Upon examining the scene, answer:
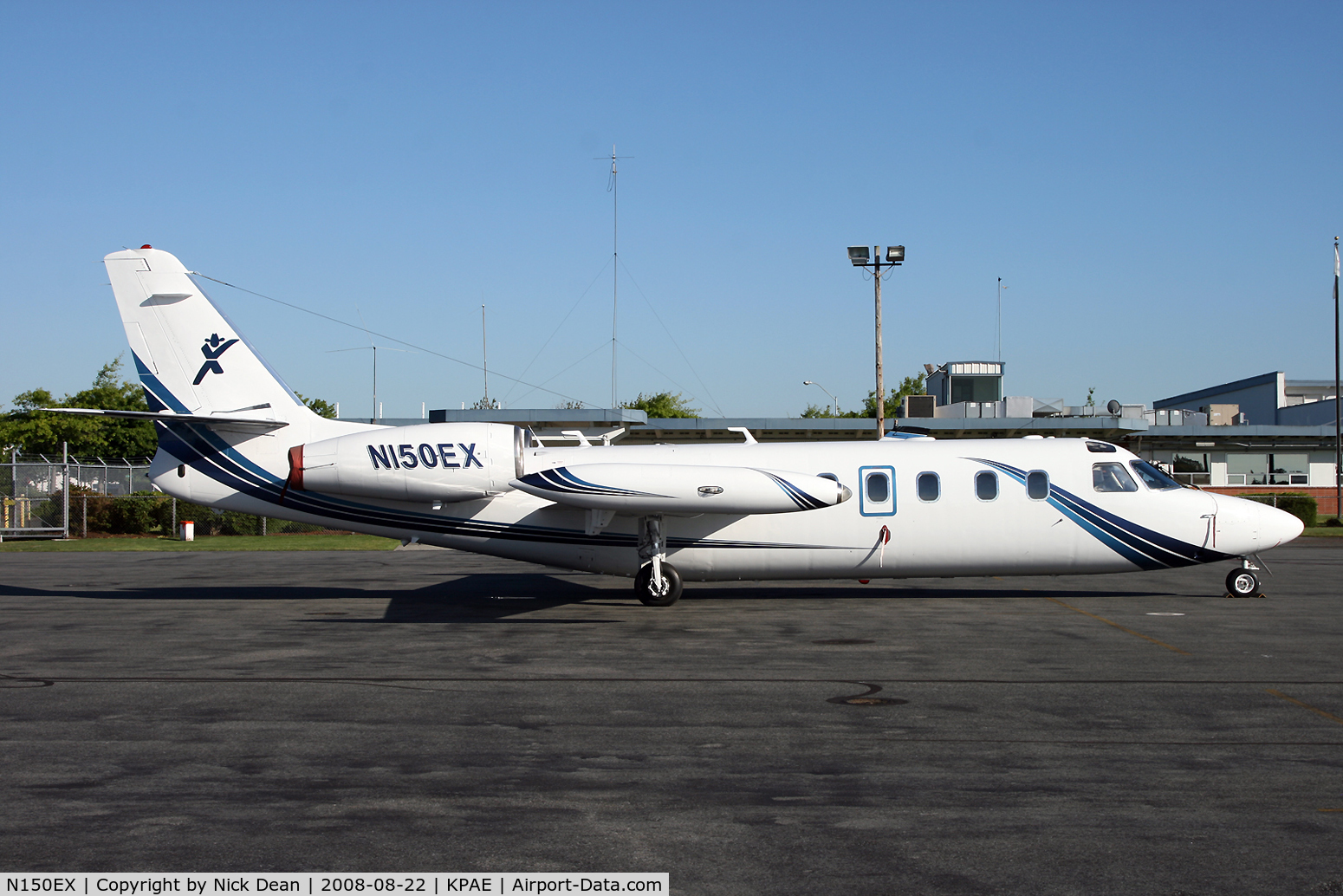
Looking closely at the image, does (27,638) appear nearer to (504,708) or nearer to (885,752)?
(504,708)

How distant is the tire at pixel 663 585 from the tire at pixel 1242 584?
9687 mm

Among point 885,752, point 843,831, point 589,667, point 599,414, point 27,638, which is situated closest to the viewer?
Result: point 843,831

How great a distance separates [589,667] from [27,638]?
27.5 ft

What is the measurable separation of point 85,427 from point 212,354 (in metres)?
52.5

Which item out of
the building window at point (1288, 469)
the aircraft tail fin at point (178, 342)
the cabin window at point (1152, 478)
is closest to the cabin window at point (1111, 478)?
the cabin window at point (1152, 478)

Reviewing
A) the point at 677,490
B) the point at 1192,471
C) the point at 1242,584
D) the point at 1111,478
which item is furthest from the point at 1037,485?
the point at 1192,471

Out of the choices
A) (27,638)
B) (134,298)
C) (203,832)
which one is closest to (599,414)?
(134,298)

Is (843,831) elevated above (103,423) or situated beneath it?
situated beneath

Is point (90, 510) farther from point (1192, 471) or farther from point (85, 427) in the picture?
point (1192, 471)

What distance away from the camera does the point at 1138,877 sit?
218 inches

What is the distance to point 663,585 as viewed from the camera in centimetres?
1741

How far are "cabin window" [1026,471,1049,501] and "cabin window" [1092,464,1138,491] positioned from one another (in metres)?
0.84

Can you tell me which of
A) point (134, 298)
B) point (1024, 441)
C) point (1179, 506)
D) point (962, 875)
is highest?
point (134, 298)

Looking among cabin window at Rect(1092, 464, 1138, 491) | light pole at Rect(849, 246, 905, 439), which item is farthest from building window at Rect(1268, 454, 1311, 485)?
cabin window at Rect(1092, 464, 1138, 491)
